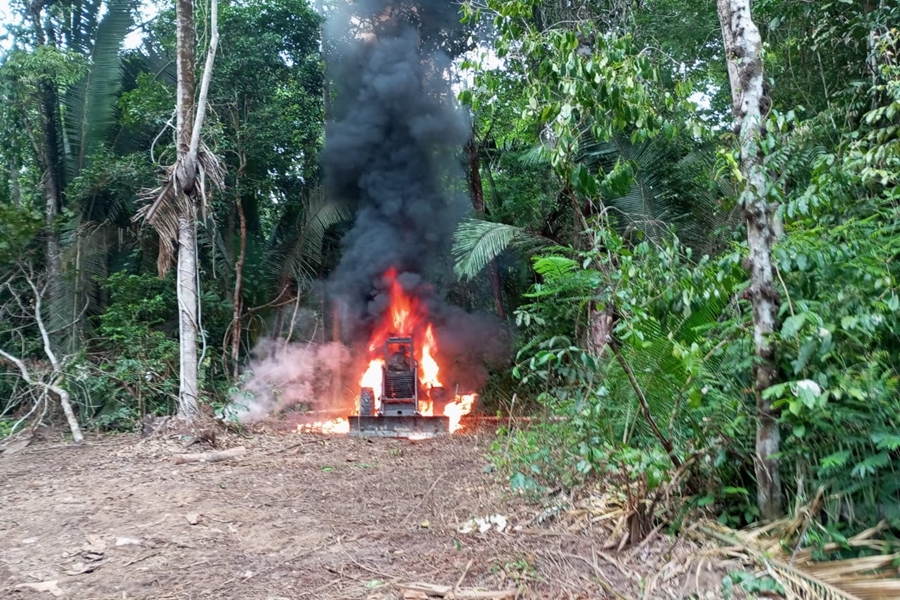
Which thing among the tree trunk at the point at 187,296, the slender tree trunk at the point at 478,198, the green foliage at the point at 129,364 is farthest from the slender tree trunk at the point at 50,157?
the slender tree trunk at the point at 478,198

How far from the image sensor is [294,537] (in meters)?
4.66

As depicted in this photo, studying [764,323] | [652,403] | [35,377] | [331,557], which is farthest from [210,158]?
[764,323]

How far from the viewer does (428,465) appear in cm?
706

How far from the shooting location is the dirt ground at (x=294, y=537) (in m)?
3.59

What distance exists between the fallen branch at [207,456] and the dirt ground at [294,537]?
0.15 metres

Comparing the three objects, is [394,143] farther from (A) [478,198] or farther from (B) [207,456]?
(B) [207,456]

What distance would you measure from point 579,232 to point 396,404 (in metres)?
5.31

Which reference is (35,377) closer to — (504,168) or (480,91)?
(480,91)

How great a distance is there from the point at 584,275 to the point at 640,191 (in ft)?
20.0

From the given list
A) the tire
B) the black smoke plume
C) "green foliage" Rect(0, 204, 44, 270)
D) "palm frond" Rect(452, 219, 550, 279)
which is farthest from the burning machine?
"green foliage" Rect(0, 204, 44, 270)

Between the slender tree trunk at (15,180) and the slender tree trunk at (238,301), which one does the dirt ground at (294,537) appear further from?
the slender tree trunk at (15,180)

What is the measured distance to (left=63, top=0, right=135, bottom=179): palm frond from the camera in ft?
39.1

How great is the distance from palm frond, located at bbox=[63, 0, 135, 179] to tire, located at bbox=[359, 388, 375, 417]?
7294 mm

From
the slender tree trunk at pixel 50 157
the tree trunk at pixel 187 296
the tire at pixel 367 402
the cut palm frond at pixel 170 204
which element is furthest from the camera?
the slender tree trunk at pixel 50 157
